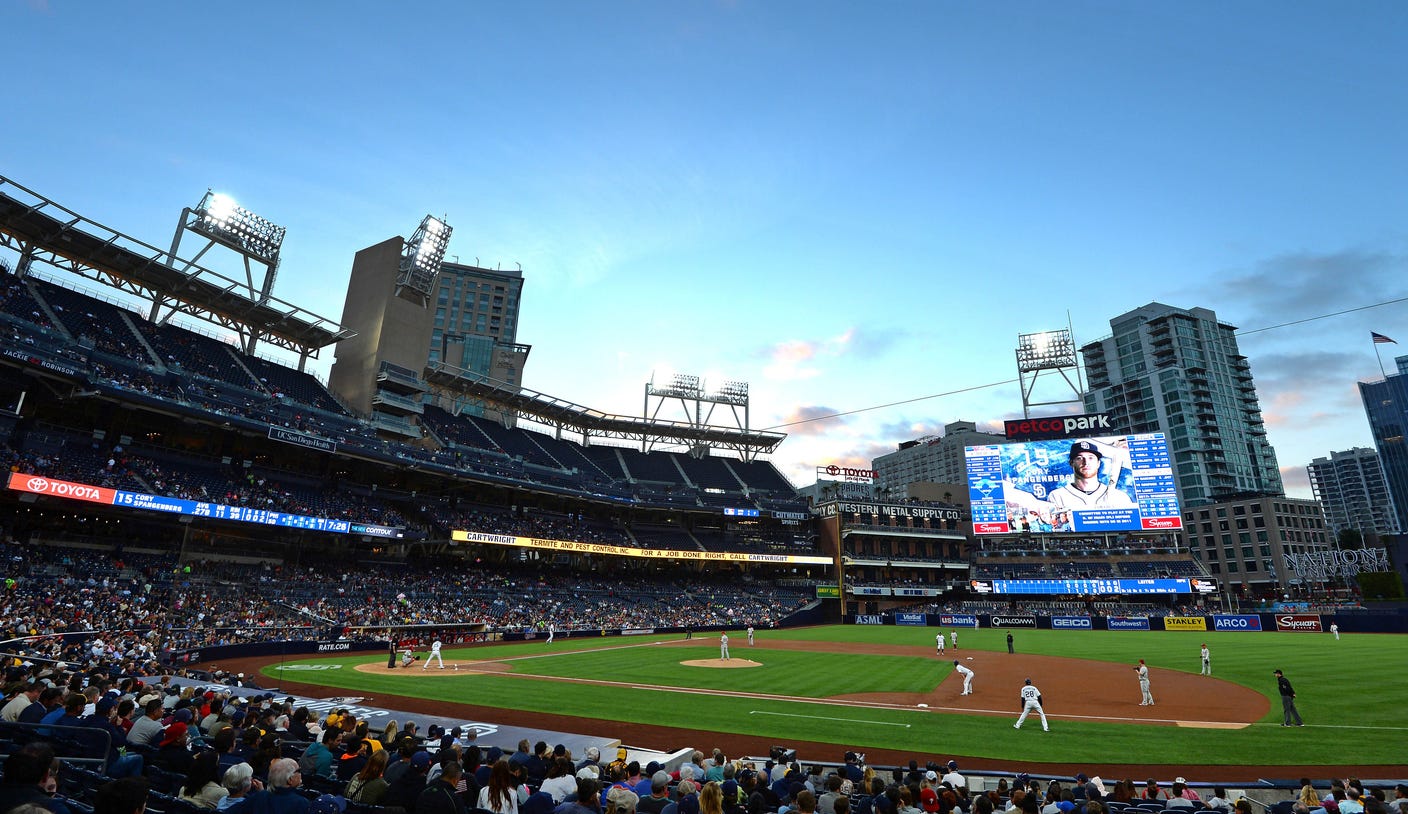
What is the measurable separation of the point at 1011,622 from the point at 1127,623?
9.13 metres

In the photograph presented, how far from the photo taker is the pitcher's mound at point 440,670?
28359 millimetres

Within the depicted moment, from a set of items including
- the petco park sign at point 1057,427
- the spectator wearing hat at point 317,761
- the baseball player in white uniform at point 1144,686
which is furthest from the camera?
the petco park sign at point 1057,427

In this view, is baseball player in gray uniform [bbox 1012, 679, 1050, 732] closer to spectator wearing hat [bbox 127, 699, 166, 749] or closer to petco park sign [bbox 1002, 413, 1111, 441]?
spectator wearing hat [bbox 127, 699, 166, 749]

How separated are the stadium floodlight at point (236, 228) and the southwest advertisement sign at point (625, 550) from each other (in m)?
25.7

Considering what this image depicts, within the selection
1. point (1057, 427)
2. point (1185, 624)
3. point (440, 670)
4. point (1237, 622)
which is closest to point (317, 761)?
point (440, 670)

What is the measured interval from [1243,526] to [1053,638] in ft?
251

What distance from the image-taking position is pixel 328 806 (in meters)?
5.89

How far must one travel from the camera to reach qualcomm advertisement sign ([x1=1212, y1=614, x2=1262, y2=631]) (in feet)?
169

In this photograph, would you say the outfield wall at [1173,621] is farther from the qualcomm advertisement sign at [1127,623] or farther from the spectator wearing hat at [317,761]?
the spectator wearing hat at [317,761]

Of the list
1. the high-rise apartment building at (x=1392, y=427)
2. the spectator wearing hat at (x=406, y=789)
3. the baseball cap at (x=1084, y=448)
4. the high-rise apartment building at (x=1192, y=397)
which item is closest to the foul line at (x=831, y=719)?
the spectator wearing hat at (x=406, y=789)

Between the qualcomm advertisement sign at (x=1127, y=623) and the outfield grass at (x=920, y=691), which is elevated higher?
the qualcomm advertisement sign at (x=1127, y=623)

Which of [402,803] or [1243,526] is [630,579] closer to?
[402,803]

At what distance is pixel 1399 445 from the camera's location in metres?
162

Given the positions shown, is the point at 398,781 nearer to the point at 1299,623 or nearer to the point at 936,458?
the point at 1299,623
